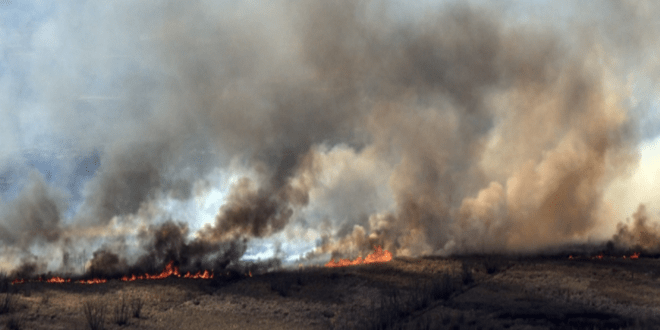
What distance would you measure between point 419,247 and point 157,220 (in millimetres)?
10875

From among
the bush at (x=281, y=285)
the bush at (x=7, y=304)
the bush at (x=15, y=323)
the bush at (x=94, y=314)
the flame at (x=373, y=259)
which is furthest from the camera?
the flame at (x=373, y=259)

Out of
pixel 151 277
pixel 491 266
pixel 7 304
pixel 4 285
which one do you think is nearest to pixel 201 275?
pixel 151 277

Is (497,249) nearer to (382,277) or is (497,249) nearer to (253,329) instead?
(382,277)

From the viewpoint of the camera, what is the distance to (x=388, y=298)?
57.1ft

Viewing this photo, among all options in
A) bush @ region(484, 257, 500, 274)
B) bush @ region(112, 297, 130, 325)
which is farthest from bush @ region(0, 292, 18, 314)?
bush @ region(484, 257, 500, 274)

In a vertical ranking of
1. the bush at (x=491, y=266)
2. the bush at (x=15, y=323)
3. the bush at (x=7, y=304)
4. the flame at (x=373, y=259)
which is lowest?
the bush at (x=15, y=323)

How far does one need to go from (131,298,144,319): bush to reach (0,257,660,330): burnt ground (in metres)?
0.12

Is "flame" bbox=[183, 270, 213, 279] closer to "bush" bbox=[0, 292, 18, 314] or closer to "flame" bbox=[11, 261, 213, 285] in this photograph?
"flame" bbox=[11, 261, 213, 285]

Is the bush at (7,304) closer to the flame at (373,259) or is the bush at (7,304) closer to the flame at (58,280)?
the flame at (58,280)

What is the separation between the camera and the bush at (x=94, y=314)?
14.6 meters

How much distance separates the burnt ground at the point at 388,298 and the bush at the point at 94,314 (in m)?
0.10

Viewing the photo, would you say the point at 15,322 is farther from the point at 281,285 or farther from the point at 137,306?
the point at 281,285

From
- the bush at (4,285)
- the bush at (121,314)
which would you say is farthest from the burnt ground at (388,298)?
the bush at (4,285)

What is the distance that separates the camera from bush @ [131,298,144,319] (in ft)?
52.0
